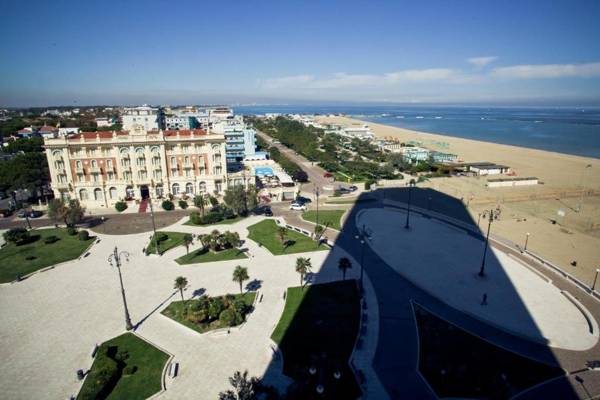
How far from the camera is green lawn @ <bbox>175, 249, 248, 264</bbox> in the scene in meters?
37.5

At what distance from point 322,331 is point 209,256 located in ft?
60.2

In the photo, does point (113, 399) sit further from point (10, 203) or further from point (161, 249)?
point (10, 203)

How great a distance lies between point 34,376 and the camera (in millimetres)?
21203

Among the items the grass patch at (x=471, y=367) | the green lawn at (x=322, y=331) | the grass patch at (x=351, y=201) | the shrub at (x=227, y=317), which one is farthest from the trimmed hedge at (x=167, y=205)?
→ the grass patch at (x=471, y=367)

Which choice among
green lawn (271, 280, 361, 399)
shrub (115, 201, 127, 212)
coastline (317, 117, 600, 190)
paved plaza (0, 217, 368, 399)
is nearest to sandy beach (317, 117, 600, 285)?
coastline (317, 117, 600, 190)

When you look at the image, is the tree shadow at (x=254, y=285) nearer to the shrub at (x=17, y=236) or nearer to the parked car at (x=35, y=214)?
the shrub at (x=17, y=236)

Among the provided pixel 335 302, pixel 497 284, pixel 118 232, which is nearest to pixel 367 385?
pixel 335 302

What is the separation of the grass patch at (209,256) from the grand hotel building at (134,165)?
24450 mm

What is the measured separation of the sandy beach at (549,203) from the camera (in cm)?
4053

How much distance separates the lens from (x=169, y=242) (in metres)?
42.4

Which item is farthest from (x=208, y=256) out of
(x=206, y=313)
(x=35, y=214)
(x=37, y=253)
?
(x=35, y=214)

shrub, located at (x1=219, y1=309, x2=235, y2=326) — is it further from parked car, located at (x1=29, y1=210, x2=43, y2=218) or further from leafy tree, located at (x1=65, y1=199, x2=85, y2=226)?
parked car, located at (x1=29, y1=210, x2=43, y2=218)

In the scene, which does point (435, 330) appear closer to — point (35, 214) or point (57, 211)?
point (57, 211)

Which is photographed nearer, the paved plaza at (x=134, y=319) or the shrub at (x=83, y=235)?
the paved plaza at (x=134, y=319)
